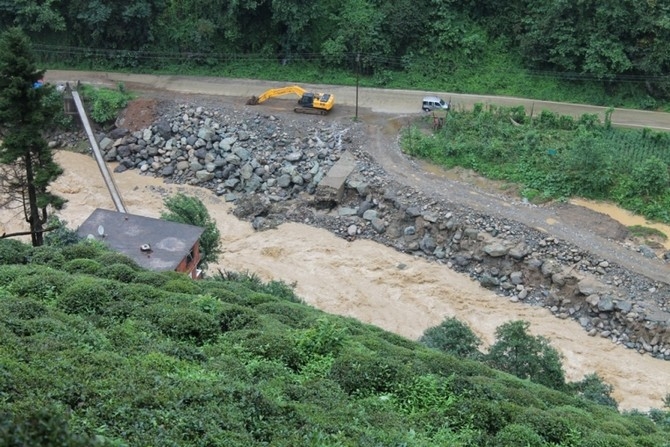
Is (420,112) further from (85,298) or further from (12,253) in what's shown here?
(85,298)

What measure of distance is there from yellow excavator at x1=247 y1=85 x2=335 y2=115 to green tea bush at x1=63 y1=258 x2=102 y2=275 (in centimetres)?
2623

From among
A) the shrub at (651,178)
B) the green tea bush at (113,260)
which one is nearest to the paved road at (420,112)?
the shrub at (651,178)

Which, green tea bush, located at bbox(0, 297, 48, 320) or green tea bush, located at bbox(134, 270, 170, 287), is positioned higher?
green tea bush, located at bbox(0, 297, 48, 320)

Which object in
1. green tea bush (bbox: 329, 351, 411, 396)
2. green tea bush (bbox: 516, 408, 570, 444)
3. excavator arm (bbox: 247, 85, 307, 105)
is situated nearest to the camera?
green tea bush (bbox: 516, 408, 570, 444)

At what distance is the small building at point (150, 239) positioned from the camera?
30.2m

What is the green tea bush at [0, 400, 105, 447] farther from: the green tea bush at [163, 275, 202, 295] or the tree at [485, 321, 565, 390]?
the tree at [485, 321, 565, 390]

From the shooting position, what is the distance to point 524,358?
1035 inches

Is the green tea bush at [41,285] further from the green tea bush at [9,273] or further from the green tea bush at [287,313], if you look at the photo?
the green tea bush at [287,313]

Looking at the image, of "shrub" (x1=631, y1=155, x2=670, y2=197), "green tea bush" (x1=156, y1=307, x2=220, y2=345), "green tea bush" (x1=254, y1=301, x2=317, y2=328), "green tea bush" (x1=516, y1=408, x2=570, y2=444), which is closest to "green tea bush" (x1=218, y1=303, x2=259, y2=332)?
"green tea bush" (x1=156, y1=307, x2=220, y2=345)

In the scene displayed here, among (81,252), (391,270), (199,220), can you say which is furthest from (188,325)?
(391,270)

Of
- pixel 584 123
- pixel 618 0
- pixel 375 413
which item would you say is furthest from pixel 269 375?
pixel 618 0

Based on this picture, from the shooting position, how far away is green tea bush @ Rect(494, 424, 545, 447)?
594 inches

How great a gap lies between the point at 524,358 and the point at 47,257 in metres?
16.0

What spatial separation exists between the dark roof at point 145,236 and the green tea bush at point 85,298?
34.0ft
